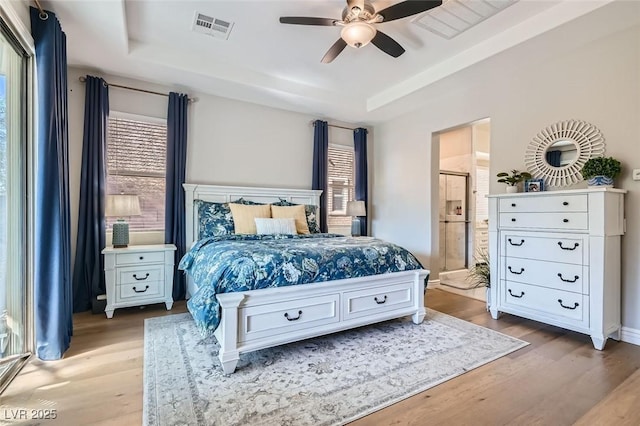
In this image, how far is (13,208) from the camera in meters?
2.22

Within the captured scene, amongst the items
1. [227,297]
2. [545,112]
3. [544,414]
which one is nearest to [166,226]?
[227,297]

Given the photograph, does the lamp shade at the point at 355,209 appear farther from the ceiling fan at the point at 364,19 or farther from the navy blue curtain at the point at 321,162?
the ceiling fan at the point at 364,19

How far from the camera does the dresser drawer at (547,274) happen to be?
258 cm

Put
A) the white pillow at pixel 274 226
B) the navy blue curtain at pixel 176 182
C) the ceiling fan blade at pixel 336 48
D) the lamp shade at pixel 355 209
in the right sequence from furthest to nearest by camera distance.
→ the lamp shade at pixel 355 209
the navy blue curtain at pixel 176 182
the white pillow at pixel 274 226
the ceiling fan blade at pixel 336 48

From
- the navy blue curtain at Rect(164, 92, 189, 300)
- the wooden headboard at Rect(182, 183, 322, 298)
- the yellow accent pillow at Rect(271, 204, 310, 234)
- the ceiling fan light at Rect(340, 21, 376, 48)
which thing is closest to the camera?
the ceiling fan light at Rect(340, 21, 376, 48)

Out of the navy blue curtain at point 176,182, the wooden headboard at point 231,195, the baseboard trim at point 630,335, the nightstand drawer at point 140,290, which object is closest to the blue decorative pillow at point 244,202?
the wooden headboard at point 231,195

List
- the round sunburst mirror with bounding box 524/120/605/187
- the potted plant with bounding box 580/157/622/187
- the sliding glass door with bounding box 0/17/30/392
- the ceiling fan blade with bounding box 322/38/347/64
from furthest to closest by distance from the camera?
1. the round sunburst mirror with bounding box 524/120/605/187
2. the ceiling fan blade with bounding box 322/38/347/64
3. the potted plant with bounding box 580/157/622/187
4. the sliding glass door with bounding box 0/17/30/392

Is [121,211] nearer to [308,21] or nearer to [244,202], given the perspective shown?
[244,202]

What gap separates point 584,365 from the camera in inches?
87.0

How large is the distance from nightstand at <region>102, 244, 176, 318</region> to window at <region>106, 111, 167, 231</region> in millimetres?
575

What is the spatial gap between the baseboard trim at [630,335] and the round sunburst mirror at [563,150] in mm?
1309

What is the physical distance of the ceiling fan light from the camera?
8.04 feet

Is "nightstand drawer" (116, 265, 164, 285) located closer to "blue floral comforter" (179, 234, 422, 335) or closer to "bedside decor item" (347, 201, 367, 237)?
"blue floral comforter" (179, 234, 422, 335)

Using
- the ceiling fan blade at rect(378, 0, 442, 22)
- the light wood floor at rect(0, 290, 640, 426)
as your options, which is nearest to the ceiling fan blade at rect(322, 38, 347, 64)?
the ceiling fan blade at rect(378, 0, 442, 22)
